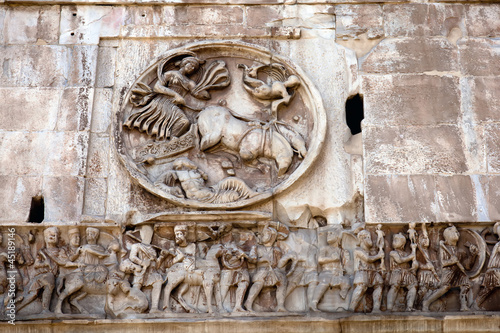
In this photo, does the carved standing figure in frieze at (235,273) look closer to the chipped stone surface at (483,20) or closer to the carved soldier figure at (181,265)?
the carved soldier figure at (181,265)

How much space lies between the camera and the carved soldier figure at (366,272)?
9469 mm

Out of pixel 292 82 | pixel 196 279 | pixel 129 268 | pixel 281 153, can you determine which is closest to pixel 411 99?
pixel 292 82

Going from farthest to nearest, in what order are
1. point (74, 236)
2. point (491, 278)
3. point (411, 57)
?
1. point (411, 57)
2. point (74, 236)
3. point (491, 278)

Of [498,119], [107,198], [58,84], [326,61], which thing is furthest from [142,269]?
[498,119]

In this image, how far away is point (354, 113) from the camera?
35.6ft

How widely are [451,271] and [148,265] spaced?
10.7 feet

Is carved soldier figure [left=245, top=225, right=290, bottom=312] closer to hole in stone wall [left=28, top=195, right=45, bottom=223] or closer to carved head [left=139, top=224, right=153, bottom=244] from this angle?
carved head [left=139, top=224, right=153, bottom=244]

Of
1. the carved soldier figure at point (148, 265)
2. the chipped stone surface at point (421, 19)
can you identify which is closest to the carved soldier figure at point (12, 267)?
the carved soldier figure at point (148, 265)

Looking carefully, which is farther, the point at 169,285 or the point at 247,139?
the point at 247,139

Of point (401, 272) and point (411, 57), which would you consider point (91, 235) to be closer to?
point (401, 272)

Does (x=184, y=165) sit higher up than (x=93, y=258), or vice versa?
(x=184, y=165)

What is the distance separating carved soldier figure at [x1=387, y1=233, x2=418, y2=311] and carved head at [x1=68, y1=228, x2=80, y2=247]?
342cm

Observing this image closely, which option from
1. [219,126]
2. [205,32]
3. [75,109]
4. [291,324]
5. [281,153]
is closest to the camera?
[291,324]

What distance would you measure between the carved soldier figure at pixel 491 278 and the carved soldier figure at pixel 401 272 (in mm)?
692
